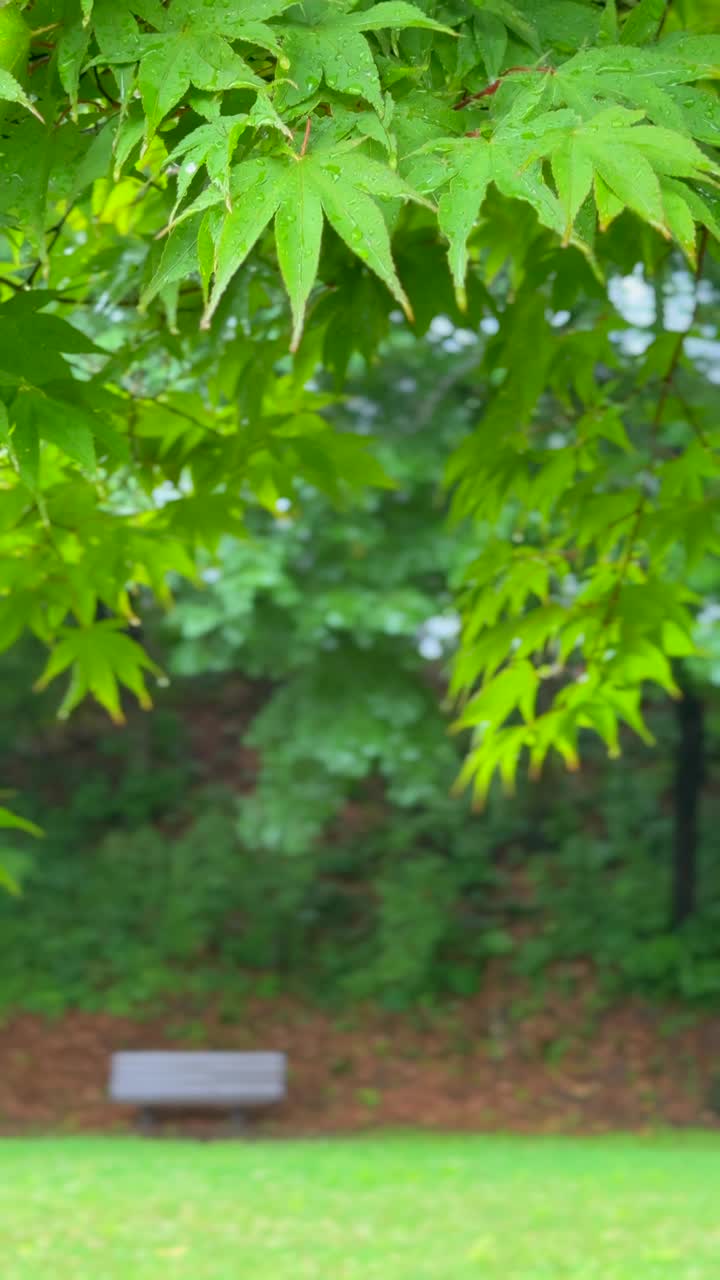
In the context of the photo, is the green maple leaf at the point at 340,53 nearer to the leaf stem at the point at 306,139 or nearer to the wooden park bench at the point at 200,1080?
the leaf stem at the point at 306,139

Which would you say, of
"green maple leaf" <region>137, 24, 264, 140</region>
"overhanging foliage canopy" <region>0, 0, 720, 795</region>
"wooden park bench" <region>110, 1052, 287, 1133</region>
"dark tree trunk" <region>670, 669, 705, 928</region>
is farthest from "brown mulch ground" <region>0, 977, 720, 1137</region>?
"green maple leaf" <region>137, 24, 264, 140</region>

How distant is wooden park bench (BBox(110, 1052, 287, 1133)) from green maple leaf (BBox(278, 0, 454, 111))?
396 inches

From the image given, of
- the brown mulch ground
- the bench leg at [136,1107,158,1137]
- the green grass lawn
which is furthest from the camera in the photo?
the brown mulch ground

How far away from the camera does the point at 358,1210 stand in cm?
757

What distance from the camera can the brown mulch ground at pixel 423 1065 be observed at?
37.4 feet

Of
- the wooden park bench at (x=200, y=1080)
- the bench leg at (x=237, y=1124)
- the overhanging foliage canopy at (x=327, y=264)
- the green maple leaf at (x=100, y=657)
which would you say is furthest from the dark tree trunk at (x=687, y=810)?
the green maple leaf at (x=100, y=657)

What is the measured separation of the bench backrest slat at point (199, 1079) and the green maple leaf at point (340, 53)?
33.0 ft

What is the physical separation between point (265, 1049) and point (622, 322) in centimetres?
1107

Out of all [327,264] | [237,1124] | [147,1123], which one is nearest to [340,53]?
[327,264]

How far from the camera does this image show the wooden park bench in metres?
10.6

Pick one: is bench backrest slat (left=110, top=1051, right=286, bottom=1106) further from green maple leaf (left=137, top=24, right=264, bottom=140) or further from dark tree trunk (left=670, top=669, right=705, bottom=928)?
green maple leaf (left=137, top=24, right=264, bottom=140)

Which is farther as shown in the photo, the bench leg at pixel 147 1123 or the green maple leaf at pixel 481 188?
the bench leg at pixel 147 1123

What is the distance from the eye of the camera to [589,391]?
255cm

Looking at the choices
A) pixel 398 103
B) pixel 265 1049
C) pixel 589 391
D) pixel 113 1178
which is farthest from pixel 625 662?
pixel 265 1049
